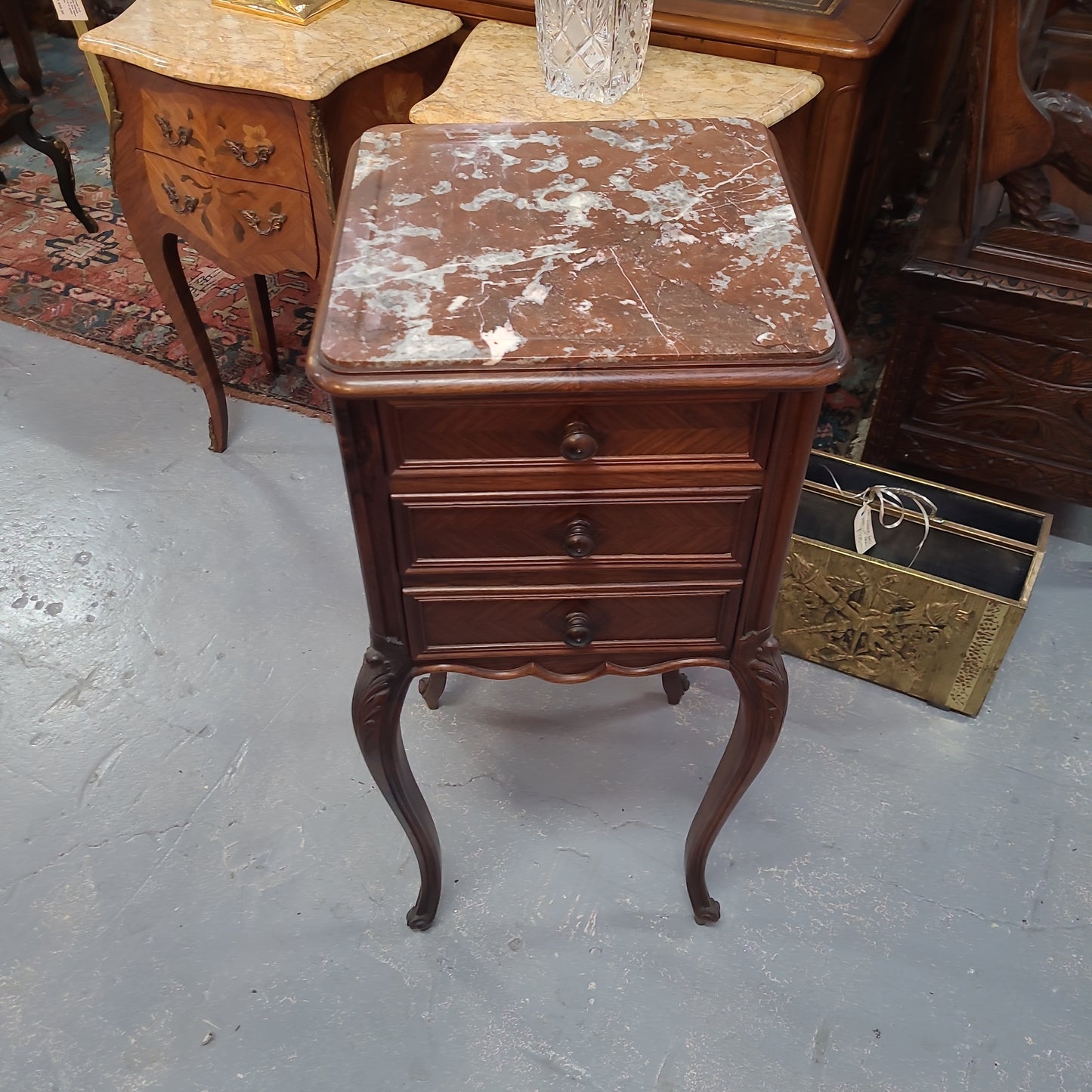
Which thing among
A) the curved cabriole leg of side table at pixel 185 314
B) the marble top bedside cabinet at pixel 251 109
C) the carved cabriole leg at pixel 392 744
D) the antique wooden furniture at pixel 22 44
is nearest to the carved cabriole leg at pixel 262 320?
the curved cabriole leg of side table at pixel 185 314

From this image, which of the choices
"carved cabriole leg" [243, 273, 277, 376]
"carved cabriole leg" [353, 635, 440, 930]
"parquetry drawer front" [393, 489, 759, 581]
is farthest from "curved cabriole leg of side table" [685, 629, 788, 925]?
"carved cabriole leg" [243, 273, 277, 376]

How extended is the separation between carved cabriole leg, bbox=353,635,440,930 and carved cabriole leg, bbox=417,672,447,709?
35cm

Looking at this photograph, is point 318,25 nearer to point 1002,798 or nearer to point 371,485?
point 371,485

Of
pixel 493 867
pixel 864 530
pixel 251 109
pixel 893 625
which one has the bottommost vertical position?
pixel 493 867

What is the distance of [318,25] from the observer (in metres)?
1.64

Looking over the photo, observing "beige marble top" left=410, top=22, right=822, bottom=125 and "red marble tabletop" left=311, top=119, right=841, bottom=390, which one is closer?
"red marble tabletop" left=311, top=119, right=841, bottom=390

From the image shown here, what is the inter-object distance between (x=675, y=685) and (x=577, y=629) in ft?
2.24

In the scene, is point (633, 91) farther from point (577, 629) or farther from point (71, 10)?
point (71, 10)

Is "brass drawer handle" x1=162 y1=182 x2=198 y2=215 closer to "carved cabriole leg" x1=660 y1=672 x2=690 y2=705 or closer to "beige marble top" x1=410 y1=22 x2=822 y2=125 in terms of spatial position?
"beige marble top" x1=410 y1=22 x2=822 y2=125

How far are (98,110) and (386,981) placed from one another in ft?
10.3

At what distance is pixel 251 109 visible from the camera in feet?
4.98

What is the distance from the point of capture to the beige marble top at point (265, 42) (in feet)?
4.84

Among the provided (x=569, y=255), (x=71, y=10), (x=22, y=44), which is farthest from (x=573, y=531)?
(x=22, y=44)

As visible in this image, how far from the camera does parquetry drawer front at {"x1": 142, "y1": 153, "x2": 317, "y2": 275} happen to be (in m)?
1.62
